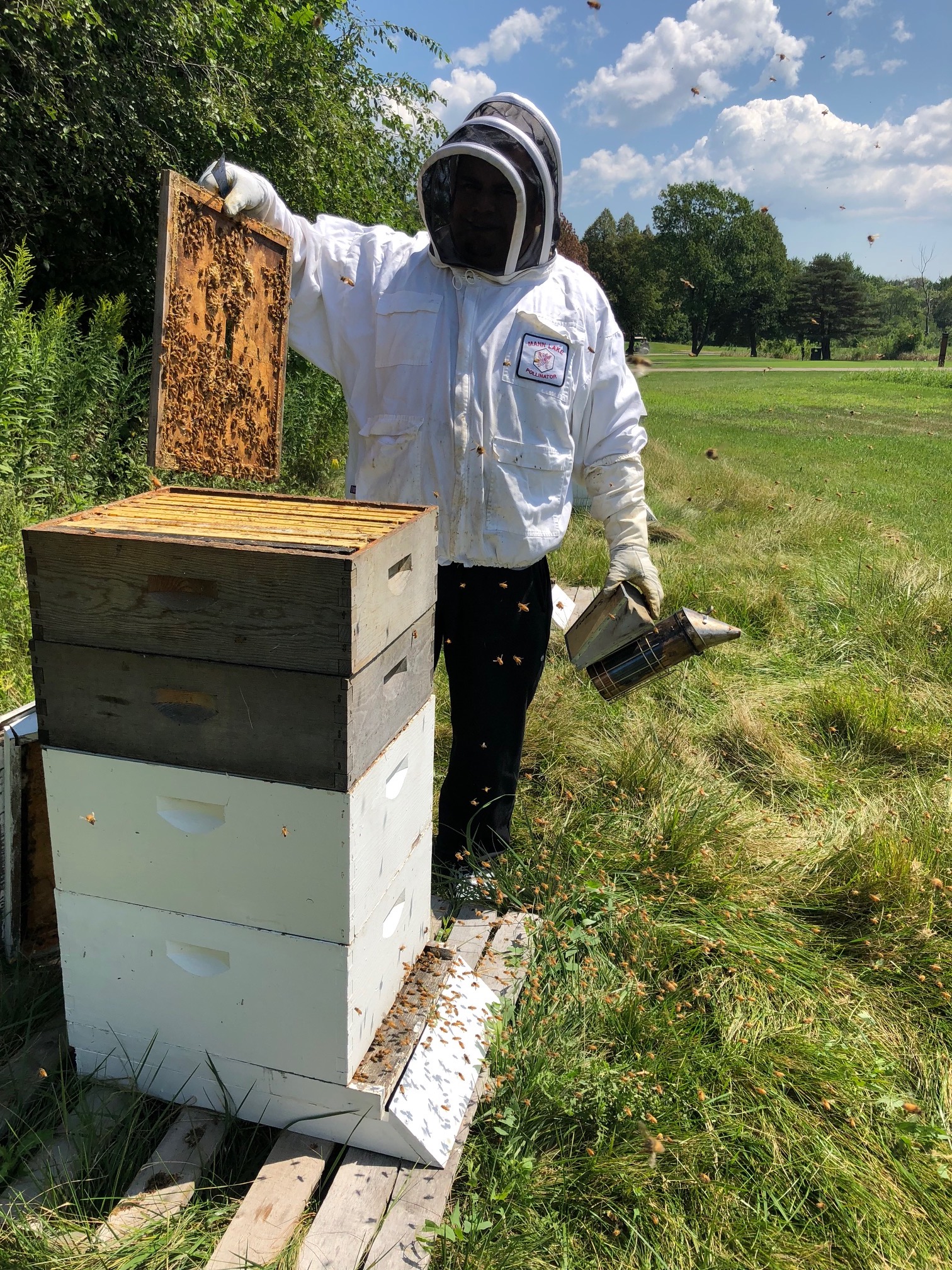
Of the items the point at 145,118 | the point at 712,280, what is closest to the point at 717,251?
the point at 712,280

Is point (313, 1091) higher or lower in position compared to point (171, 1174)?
higher

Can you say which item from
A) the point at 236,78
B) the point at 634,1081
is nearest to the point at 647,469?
the point at 236,78

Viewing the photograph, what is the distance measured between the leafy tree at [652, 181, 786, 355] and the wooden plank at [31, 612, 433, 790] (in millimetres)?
61805

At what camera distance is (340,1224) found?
68.6 inches

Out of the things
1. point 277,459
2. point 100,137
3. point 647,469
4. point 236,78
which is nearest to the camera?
point 277,459

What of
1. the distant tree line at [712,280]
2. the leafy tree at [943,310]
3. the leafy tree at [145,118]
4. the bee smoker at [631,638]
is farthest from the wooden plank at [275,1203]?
the leafy tree at [943,310]

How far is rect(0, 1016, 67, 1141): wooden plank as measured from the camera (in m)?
1.91

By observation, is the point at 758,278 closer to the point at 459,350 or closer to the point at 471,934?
the point at 459,350

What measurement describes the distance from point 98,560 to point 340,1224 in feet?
4.80

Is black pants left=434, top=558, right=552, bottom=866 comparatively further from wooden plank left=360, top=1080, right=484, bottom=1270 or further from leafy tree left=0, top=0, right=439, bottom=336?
leafy tree left=0, top=0, right=439, bottom=336

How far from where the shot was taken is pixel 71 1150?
184cm

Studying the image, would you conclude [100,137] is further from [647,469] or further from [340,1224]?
[647,469]

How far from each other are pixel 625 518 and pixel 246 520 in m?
1.57

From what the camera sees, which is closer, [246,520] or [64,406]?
[246,520]
